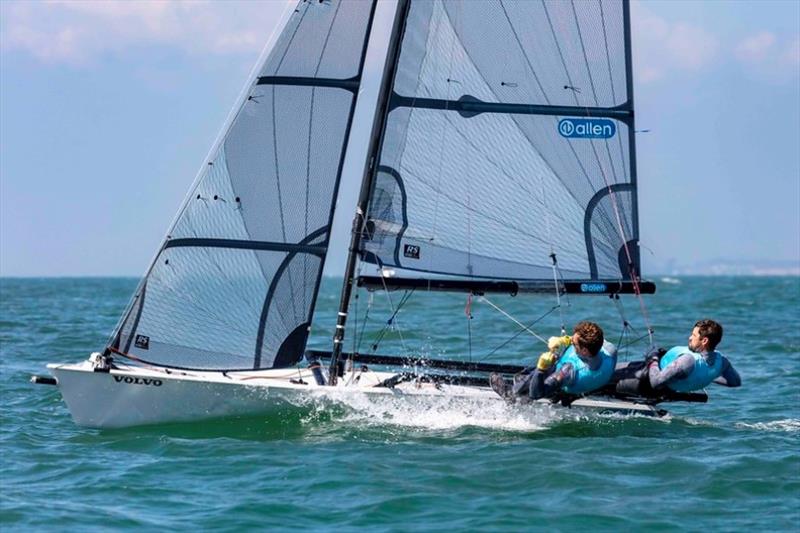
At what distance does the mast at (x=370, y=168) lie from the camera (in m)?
12.4

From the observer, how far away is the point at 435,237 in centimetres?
1270

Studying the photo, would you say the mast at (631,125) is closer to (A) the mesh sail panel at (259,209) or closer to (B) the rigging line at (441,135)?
(B) the rigging line at (441,135)

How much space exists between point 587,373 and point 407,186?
2.58m

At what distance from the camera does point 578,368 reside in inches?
456

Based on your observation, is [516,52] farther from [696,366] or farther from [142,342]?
[142,342]

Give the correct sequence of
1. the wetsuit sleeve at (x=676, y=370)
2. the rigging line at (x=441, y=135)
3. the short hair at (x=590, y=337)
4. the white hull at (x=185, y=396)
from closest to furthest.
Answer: the short hair at (x=590, y=337) → the wetsuit sleeve at (x=676, y=370) → the white hull at (x=185, y=396) → the rigging line at (x=441, y=135)

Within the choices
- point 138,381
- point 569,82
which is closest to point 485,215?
point 569,82

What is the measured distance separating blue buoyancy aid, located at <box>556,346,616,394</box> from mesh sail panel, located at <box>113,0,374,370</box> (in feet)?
8.74

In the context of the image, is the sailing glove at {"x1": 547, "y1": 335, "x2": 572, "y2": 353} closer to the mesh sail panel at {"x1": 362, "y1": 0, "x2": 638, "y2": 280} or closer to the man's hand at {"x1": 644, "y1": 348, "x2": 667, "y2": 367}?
the man's hand at {"x1": 644, "y1": 348, "x2": 667, "y2": 367}

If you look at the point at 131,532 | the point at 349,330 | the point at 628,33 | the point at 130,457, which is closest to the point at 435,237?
the point at 628,33

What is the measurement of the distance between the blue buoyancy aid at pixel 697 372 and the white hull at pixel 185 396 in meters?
0.48

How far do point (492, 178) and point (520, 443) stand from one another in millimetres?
2814

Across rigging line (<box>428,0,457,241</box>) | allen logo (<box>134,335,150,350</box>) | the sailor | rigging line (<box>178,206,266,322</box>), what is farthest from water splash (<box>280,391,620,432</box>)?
rigging line (<box>428,0,457,241</box>)

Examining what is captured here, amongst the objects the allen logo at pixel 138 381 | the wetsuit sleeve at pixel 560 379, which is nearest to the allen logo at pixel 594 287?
the wetsuit sleeve at pixel 560 379
